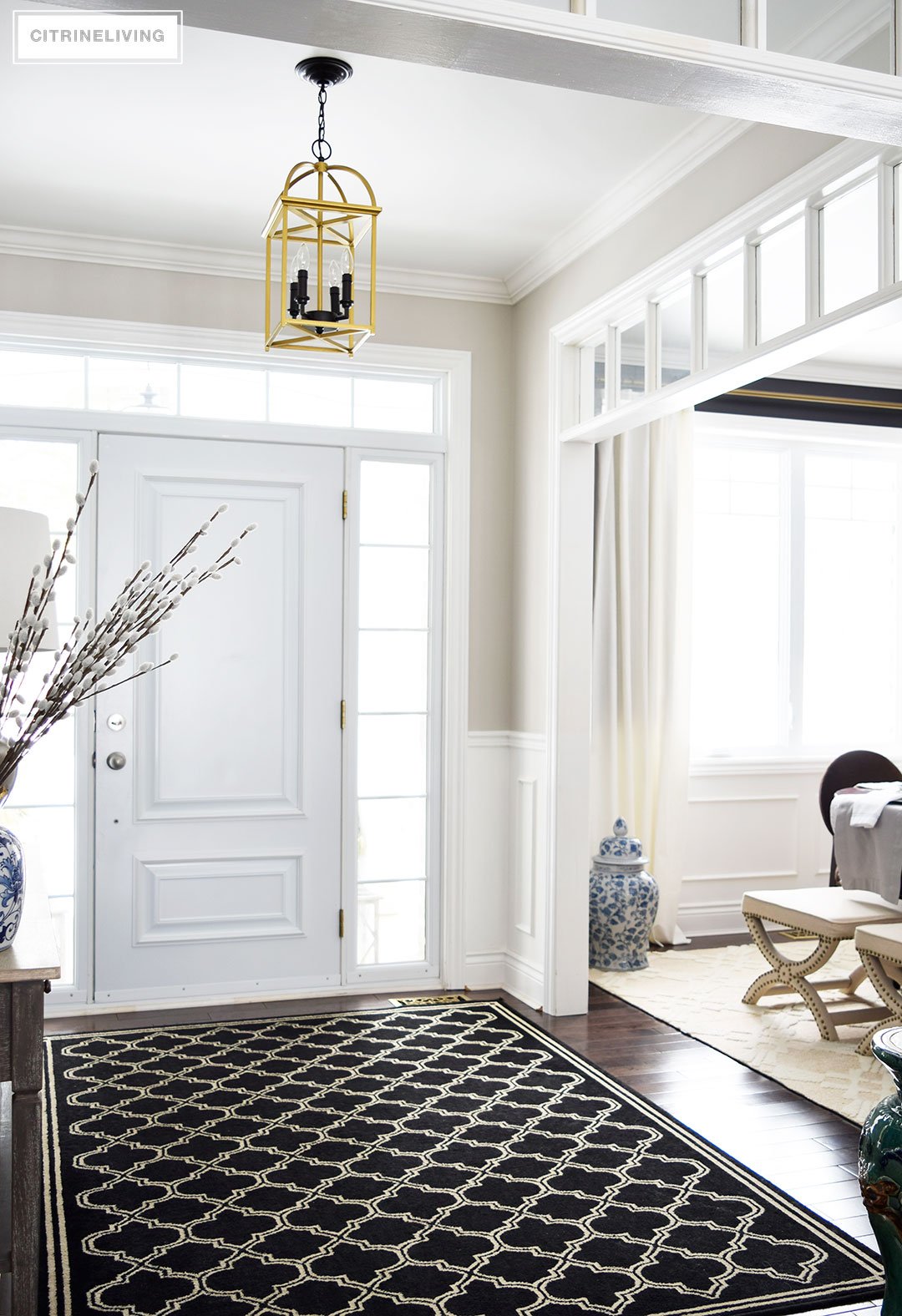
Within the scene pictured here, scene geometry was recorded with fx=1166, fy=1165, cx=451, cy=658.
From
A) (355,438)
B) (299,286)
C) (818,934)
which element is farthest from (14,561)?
(818,934)

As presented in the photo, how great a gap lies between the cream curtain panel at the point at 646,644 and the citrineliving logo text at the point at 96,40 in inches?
124

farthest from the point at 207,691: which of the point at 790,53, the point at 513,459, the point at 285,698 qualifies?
the point at 790,53

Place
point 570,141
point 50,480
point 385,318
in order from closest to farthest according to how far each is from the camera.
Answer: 1. point 570,141
2. point 50,480
3. point 385,318

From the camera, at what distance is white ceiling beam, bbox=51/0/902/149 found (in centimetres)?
162

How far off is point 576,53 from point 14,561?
159 centimetres

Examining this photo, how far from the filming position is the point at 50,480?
15.2ft

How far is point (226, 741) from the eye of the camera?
4832 millimetres

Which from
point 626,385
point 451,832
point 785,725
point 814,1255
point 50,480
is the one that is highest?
point 626,385

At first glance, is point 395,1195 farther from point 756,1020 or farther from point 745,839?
point 745,839

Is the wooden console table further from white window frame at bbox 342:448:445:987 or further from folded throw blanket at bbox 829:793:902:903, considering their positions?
folded throw blanket at bbox 829:793:902:903

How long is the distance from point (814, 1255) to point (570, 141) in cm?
323

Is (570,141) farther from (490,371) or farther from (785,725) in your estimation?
(785,725)

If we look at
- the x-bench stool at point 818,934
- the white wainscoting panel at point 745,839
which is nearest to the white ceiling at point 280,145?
the x-bench stool at point 818,934

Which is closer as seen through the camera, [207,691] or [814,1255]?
[814,1255]
